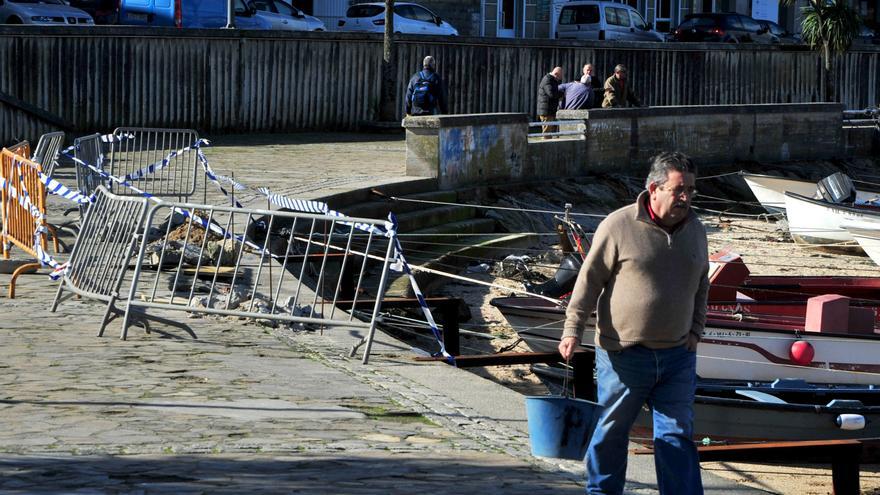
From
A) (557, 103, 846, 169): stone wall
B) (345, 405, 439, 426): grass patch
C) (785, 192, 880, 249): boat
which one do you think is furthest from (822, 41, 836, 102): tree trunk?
(345, 405, 439, 426): grass patch

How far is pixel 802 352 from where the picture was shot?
1204 cm

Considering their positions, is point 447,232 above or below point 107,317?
below

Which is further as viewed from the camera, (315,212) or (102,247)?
(315,212)

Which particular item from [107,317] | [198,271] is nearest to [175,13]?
[198,271]

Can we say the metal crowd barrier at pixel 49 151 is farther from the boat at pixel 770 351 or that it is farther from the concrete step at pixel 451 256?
the boat at pixel 770 351

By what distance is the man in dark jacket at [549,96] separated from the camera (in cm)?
2425

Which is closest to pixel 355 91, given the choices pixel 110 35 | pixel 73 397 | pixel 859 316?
pixel 110 35

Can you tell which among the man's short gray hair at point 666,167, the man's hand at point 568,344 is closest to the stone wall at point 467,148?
the man's hand at point 568,344

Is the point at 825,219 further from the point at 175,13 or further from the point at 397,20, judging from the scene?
the point at 397,20

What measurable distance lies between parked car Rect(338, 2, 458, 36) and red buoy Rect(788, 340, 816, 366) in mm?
25408

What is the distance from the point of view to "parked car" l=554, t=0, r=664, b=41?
41.7 metres

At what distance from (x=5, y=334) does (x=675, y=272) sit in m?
5.30

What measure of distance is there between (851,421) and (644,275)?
522 cm

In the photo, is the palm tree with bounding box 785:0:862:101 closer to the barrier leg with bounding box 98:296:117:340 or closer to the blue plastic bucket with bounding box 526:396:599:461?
the barrier leg with bounding box 98:296:117:340
